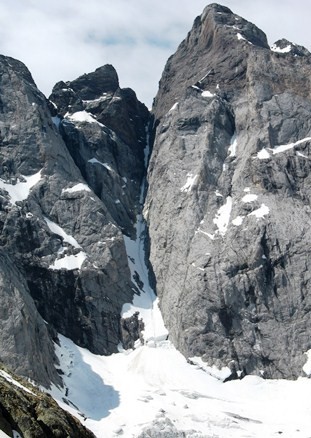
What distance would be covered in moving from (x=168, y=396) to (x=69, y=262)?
2884 cm

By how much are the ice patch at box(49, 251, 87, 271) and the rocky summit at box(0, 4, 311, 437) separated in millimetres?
277

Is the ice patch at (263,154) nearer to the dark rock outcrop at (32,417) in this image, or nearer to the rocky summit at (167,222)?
the rocky summit at (167,222)

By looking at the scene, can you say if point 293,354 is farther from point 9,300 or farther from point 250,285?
point 9,300

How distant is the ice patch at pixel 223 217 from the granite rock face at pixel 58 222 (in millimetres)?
15764

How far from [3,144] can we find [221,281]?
44619mm

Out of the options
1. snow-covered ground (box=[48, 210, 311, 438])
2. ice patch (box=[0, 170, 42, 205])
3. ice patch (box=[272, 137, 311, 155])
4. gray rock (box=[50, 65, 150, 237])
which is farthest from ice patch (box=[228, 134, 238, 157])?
snow-covered ground (box=[48, 210, 311, 438])

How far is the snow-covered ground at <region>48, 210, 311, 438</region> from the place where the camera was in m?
85.6

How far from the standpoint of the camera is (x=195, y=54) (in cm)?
15750

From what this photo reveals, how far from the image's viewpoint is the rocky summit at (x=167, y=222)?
10250 centimetres

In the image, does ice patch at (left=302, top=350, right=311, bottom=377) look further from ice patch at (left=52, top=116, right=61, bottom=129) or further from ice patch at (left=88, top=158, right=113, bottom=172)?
ice patch at (left=52, top=116, right=61, bottom=129)

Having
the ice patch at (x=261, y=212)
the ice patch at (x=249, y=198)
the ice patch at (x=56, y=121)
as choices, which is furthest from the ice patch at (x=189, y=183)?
the ice patch at (x=56, y=121)

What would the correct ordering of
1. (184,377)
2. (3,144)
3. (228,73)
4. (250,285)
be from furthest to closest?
(228,73) < (3,144) < (250,285) < (184,377)

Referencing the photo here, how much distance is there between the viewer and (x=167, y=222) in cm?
12719

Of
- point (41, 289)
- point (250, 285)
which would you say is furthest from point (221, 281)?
point (41, 289)
